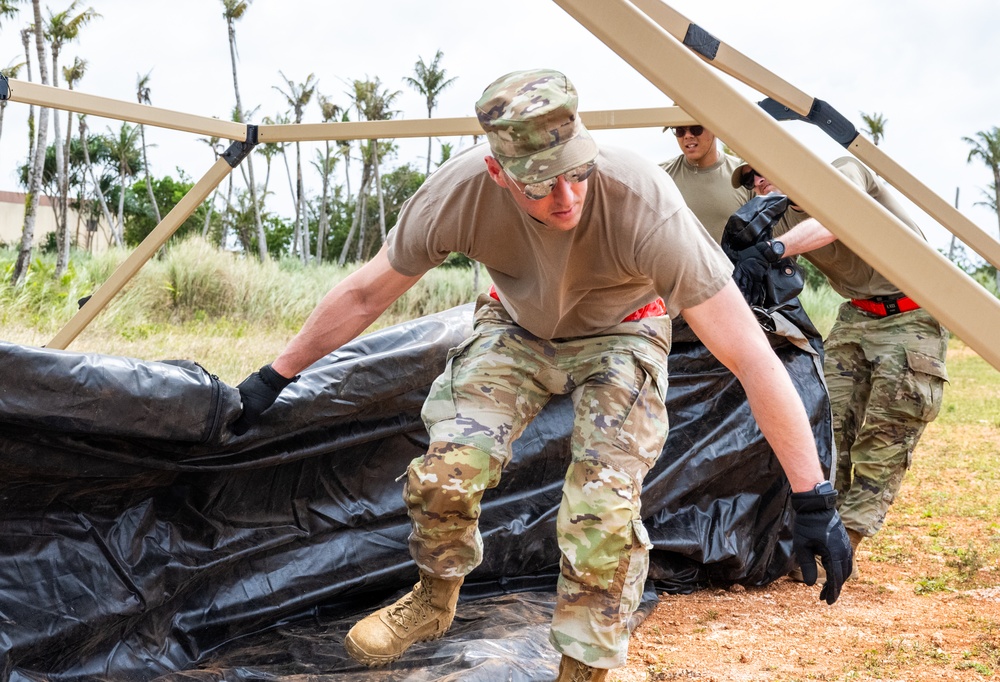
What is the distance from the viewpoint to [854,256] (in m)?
3.89

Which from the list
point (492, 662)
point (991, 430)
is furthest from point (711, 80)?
point (991, 430)

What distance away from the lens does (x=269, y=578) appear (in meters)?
2.77

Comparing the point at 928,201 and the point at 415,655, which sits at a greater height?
the point at 928,201

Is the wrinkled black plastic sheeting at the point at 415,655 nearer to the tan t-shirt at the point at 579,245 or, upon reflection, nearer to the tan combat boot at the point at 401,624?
the tan combat boot at the point at 401,624

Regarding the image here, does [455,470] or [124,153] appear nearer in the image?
[455,470]

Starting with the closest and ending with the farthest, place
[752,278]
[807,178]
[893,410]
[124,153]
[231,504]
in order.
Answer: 1. [807,178]
2. [231,504]
3. [752,278]
4. [893,410]
5. [124,153]

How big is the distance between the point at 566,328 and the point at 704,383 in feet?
4.38

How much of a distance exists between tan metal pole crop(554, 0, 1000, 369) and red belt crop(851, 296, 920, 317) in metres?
2.84

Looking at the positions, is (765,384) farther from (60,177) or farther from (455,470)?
(60,177)

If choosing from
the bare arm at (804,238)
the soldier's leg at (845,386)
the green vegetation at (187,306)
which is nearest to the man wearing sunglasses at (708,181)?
the bare arm at (804,238)

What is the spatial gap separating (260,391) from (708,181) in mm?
2583

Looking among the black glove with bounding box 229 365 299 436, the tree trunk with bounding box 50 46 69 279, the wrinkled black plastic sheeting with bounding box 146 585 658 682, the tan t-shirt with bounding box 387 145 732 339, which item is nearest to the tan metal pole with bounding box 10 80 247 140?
the black glove with bounding box 229 365 299 436

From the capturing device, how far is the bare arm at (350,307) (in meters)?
2.44

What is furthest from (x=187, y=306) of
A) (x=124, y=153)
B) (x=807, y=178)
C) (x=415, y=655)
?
(x=124, y=153)
